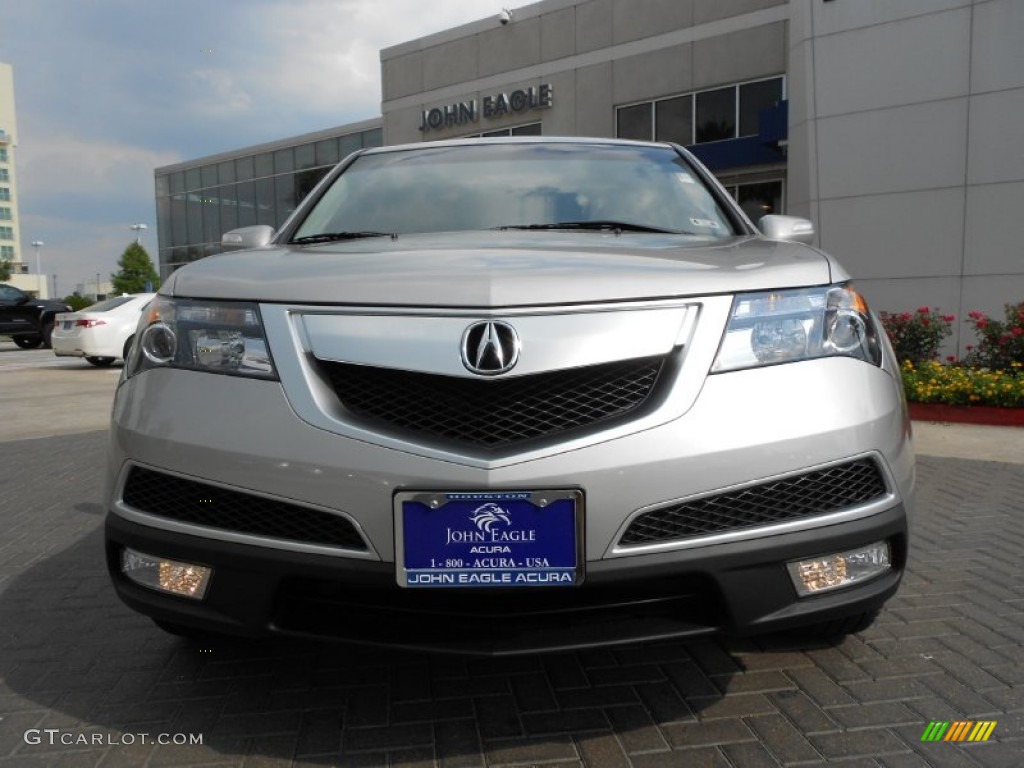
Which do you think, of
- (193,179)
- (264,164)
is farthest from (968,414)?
(193,179)

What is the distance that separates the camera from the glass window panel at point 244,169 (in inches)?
1334

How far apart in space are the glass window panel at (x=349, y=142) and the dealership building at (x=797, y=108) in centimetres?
11

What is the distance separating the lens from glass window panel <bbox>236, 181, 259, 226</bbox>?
33844mm

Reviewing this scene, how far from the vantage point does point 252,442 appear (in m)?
→ 1.74

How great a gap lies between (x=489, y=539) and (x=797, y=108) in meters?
12.2

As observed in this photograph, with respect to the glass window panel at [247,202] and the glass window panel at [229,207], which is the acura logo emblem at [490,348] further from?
the glass window panel at [229,207]

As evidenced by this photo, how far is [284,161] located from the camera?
32.4m

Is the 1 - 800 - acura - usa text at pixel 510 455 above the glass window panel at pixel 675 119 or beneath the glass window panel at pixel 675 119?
beneath

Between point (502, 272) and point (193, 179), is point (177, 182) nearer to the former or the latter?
point (193, 179)

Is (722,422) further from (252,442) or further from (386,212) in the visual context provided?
(386,212)

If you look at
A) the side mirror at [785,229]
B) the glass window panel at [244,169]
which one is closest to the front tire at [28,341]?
the glass window panel at [244,169]

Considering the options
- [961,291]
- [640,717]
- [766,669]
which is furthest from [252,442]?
[961,291]

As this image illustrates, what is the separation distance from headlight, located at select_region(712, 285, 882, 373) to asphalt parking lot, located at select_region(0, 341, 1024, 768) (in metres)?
0.70

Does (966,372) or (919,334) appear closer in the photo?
(966,372)
